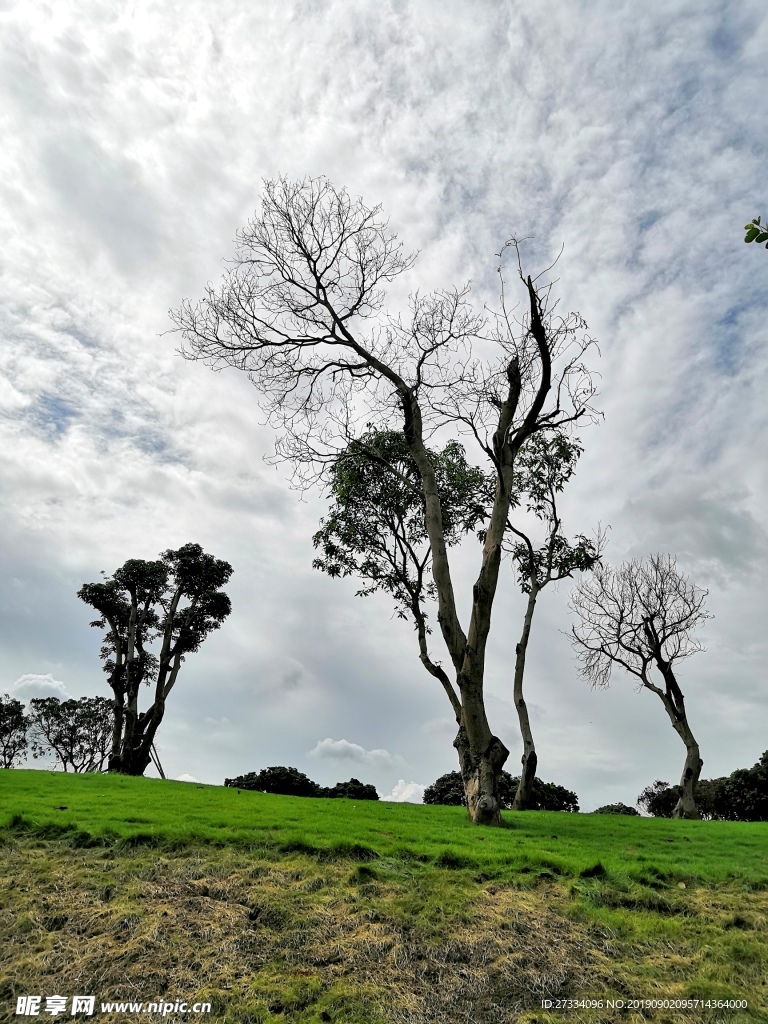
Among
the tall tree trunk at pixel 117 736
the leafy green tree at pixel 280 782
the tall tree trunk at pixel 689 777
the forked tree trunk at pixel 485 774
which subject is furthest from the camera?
the tall tree trunk at pixel 117 736

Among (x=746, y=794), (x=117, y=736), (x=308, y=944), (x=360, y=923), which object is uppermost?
(x=117, y=736)

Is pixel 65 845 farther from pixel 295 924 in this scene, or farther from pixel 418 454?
pixel 418 454

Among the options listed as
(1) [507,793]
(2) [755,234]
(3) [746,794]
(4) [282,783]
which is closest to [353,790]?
(4) [282,783]

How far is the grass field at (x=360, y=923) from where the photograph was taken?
5645mm

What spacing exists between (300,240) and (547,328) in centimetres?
669

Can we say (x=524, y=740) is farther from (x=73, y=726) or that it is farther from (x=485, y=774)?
(x=73, y=726)

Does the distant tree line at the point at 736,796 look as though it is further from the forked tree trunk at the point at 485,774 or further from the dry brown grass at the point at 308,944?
the dry brown grass at the point at 308,944

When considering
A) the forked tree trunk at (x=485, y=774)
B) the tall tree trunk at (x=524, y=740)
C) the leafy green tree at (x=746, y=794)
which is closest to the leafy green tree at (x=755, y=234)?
the forked tree trunk at (x=485, y=774)

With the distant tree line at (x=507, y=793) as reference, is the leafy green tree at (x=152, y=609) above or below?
above

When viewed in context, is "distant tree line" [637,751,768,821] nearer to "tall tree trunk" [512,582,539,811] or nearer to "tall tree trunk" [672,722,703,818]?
"tall tree trunk" [672,722,703,818]

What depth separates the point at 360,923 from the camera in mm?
6891

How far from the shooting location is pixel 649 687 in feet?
90.4

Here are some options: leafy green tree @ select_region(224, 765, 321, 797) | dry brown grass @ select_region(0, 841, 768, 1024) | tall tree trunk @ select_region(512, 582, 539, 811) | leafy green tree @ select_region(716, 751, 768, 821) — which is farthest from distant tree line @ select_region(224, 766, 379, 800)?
dry brown grass @ select_region(0, 841, 768, 1024)

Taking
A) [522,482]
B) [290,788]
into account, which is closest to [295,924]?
[522,482]
